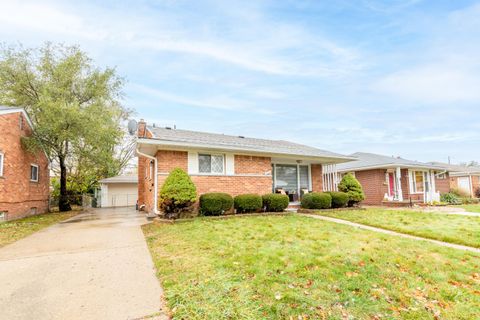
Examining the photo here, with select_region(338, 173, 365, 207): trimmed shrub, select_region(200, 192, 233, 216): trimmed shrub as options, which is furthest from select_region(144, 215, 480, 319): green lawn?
select_region(338, 173, 365, 207): trimmed shrub

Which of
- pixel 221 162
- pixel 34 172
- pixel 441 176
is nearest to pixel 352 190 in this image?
pixel 221 162

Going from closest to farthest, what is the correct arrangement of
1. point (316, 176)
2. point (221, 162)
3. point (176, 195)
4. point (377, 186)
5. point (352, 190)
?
point (176, 195) < point (221, 162) < point (352, 190) < point (316, 176) < point (377, 186)

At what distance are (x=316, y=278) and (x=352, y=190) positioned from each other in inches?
403

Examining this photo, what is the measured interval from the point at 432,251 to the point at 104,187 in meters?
25.2

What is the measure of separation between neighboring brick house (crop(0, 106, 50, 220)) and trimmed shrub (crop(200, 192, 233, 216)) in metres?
9.12

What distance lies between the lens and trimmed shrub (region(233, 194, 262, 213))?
1031 cm

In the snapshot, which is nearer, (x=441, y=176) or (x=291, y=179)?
(x=291, y=179)

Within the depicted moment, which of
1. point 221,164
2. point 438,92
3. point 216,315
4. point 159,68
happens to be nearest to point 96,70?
point 159,68

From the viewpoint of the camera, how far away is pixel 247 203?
10.4m

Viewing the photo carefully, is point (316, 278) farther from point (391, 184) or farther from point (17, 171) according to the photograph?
point (391, 184)

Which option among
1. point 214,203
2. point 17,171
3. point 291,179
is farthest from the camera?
point 291,179

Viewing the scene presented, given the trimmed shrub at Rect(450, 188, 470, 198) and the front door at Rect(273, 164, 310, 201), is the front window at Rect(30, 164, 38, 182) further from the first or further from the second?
the trimmed shrub at Rect(450, 188, 470, 198)

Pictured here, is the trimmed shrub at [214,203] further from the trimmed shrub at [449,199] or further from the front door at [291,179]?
the trimmed shrub at [449,199]

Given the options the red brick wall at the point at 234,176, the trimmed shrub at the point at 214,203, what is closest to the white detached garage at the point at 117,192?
the red brick wall at the point at 234,176
